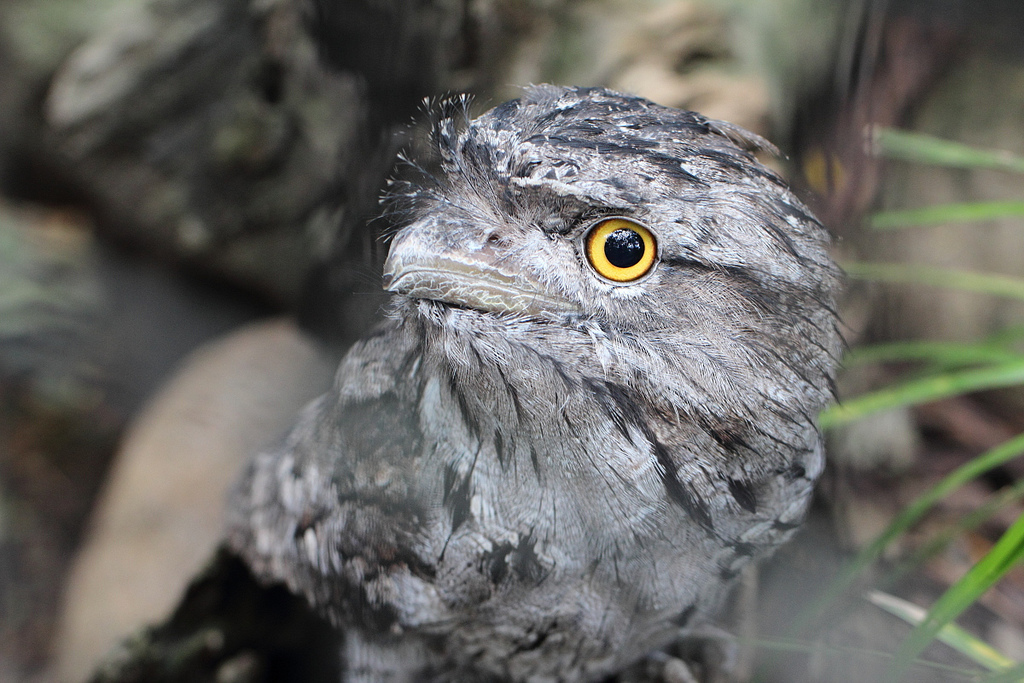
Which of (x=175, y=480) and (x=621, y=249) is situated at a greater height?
(x=175, y=480)

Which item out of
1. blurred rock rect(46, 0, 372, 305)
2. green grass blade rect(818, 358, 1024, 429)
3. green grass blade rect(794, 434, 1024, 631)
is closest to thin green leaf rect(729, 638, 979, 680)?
green grass blade rect(794, 434, 1024, 631)

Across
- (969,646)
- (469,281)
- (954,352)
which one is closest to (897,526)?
(969,646)

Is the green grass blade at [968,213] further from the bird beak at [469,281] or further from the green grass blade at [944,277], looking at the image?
the bird beak at [469,281]

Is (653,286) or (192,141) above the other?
(192,141)

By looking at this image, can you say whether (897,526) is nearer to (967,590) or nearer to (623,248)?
(967,590)

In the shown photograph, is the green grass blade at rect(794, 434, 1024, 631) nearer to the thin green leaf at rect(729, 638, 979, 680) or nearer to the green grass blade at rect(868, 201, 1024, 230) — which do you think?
the thin green leaf at rect(729, 638, 979, 680)

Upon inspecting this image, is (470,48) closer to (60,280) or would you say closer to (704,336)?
(704,336)

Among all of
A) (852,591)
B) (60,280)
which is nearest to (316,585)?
(852,591)

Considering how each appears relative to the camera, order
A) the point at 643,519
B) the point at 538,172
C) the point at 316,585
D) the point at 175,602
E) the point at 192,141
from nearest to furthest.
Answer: the point at 538,172, the point at 643,519, the point at 316,585, the point at 175,602, the point at 192,141
